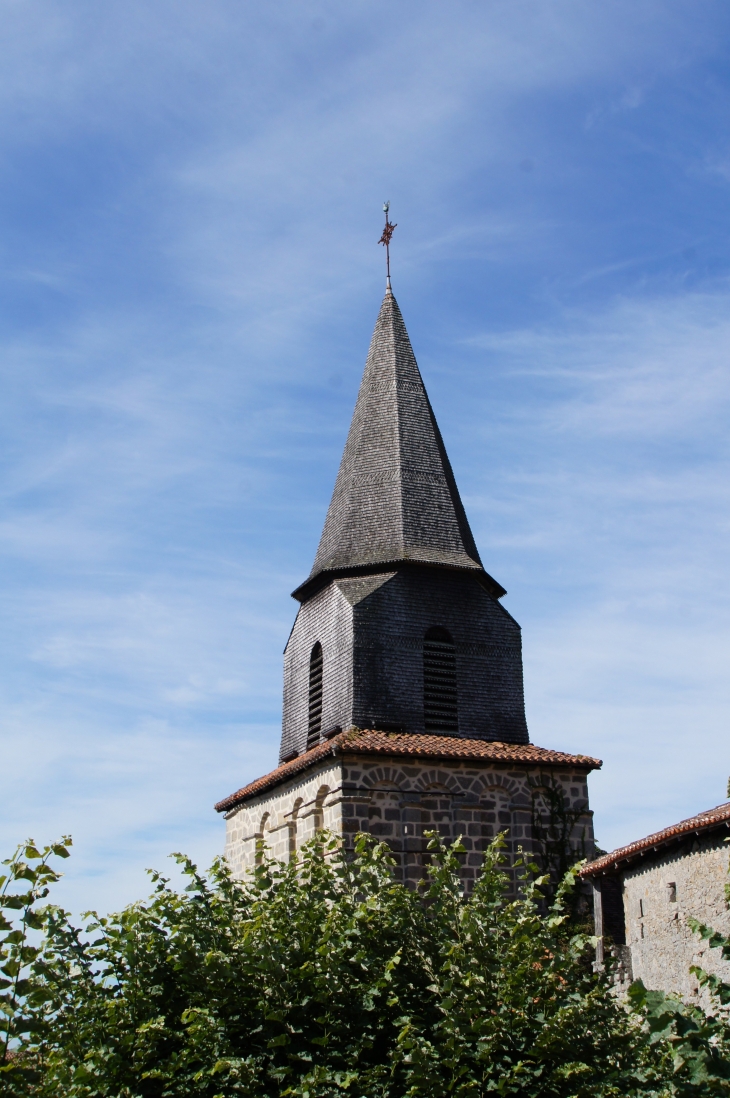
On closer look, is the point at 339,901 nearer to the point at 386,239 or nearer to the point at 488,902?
the point at 488,902

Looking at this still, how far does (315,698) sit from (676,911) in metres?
8.73

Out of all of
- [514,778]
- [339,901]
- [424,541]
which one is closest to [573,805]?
→ [514,778]

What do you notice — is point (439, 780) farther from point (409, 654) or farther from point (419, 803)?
point (409, 654)

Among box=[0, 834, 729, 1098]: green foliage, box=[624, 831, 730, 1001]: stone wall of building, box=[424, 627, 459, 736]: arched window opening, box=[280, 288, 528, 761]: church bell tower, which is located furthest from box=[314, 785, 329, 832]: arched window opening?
box=[0, 834, 729, 1098]: green foliage

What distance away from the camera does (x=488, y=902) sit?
9570mm

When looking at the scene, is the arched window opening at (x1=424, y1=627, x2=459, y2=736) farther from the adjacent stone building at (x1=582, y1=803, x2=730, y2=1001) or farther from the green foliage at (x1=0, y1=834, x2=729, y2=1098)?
the green foliage at (x1=0, y1=834, x2=729, y2=1098)

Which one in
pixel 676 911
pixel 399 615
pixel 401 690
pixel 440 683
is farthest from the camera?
pixel 399 615

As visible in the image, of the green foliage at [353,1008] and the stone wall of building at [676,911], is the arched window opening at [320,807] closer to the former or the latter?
the stone wall of building at [676,911]

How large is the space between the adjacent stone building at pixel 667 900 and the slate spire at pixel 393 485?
710cm

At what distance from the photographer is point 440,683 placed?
858 inches

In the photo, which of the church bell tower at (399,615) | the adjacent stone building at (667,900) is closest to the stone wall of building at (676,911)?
the adjacent stone building at (667,900)

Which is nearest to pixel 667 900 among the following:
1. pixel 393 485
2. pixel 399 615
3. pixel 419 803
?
pixel 419 803

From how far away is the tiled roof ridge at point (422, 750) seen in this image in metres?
19.9

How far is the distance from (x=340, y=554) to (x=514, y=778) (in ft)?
17.1
